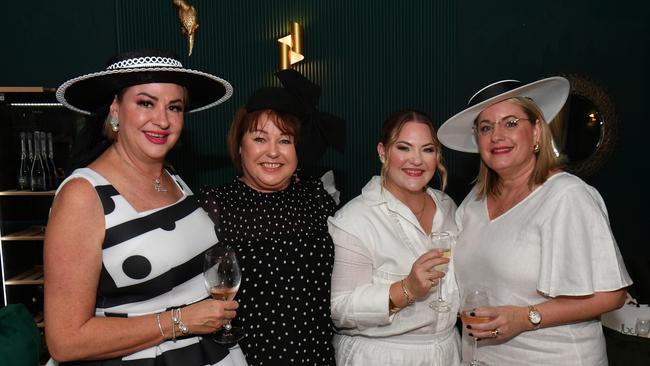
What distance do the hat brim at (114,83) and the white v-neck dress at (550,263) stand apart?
4.49ft

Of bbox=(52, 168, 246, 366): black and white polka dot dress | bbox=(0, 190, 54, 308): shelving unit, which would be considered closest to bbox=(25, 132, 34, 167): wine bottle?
bbox=(0, 190, 54, 308): shelving unit

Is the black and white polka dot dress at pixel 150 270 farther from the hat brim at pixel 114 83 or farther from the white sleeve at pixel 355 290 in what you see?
the white sleeve at pixel 355 290

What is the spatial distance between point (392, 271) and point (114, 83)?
137 centimetres

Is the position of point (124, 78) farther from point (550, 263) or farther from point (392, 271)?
point (550, 263)

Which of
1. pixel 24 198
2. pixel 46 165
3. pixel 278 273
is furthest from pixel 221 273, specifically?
pixel 24 198

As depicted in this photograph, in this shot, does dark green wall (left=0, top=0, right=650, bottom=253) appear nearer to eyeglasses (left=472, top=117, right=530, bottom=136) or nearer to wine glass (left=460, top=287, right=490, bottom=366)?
eyeglasses (left=472, top=117, right=530, bottom=136)

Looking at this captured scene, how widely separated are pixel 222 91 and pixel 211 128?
2660mm

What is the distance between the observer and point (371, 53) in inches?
196

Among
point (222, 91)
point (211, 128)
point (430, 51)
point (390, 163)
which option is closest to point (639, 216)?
point (430, 51)

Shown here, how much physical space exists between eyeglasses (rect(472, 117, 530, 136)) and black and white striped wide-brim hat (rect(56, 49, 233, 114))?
1.21m

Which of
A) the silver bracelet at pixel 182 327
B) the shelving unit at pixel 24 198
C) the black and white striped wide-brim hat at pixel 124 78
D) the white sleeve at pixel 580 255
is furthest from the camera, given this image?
the shelving unit at pixel 24 198

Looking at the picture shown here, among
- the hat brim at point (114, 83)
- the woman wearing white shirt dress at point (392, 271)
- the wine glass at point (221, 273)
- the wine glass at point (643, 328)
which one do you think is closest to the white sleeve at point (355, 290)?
the woman wearing white shirt dress at point (392, 271)

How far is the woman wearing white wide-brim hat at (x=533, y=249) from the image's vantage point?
1.98m

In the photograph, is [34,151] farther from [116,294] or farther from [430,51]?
[430,51]
